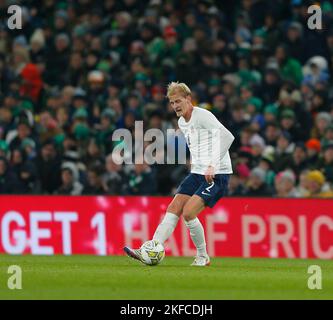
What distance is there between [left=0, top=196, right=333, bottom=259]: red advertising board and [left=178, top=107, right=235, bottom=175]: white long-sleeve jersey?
3.79m

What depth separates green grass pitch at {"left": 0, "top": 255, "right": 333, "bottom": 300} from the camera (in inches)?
481

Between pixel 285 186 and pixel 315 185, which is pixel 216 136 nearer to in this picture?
pixel 315 185

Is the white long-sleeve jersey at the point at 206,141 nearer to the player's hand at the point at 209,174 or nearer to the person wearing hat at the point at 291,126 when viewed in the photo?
the player's hand at the point at 209,174

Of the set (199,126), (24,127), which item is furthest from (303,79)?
(199,126)

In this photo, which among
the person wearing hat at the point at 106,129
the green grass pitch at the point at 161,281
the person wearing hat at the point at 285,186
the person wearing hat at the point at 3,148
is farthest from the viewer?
the person wearing hat at the point at 106,129

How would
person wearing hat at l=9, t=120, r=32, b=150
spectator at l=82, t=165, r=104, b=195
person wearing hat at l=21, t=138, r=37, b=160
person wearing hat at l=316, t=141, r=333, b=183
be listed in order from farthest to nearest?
person wearing hat at l=9, t=120, r=32, b=150 < person wearing hat at l=21, t=138, r=37, b=160 < spectator at l=82, t=165, r=104, b=195 < person wearing hat at l=316, t=141, r=333, b=183

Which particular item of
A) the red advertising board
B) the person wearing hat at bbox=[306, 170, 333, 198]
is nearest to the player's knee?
the red advertising board

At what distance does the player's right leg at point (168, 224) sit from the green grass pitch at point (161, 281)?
0.21m

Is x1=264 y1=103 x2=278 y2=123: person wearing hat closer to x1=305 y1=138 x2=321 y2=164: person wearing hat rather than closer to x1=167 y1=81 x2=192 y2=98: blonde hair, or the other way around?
x1=305 y1=138 x2=321 y2=164: person wearing hat

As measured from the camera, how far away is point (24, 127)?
22047mm

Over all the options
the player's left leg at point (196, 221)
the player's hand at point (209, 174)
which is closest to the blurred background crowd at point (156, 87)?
the player's left leg at point (196, 221)

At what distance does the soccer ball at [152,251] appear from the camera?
47.2 ft

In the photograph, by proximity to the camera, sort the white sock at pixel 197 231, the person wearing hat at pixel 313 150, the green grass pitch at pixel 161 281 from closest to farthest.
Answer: the green grass pitch at pixel 161 281
the white sock at pixel 197 231
the person wearing hat at pixel 313 150

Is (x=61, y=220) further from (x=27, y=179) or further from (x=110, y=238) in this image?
(x=27, y=179)
